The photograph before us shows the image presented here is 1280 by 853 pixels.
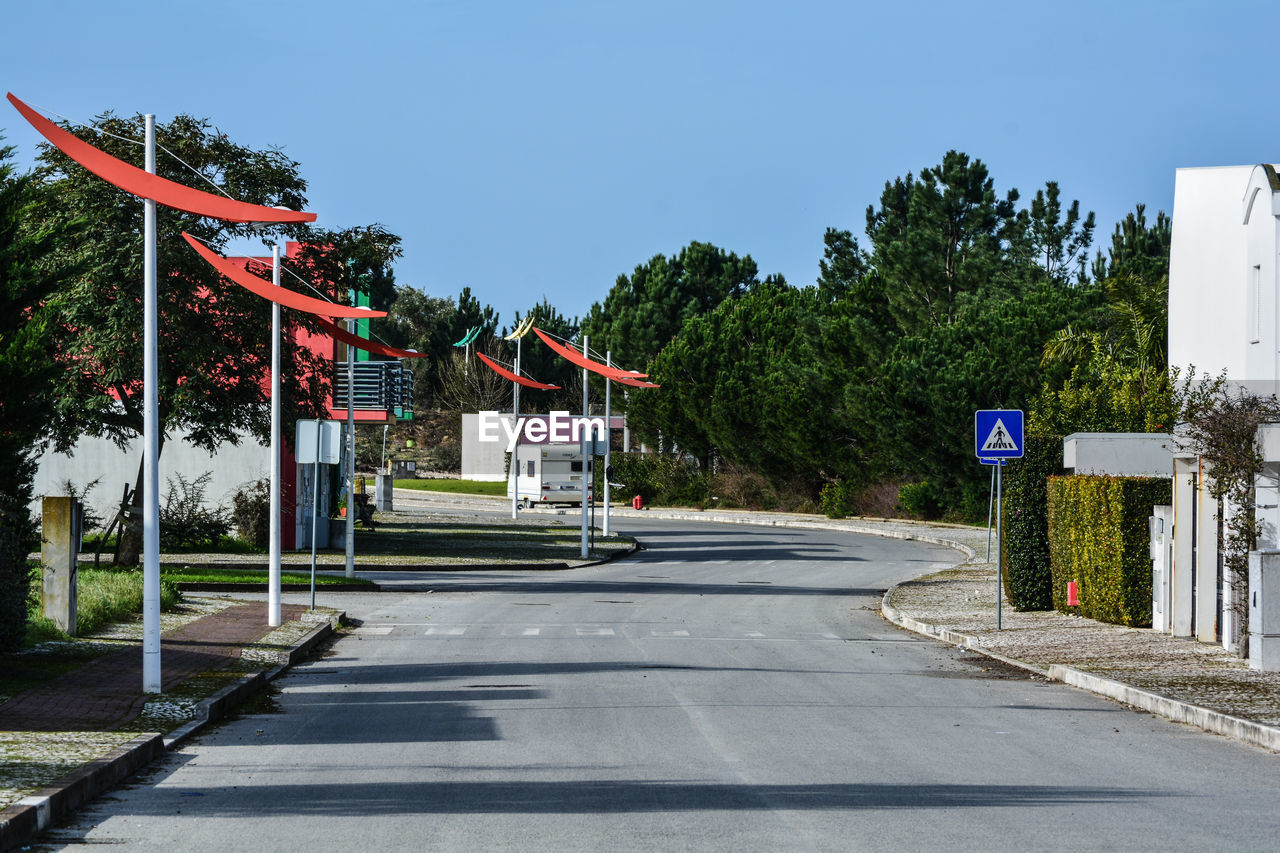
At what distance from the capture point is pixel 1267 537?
15117 millimetres

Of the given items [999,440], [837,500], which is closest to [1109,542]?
[999,440]

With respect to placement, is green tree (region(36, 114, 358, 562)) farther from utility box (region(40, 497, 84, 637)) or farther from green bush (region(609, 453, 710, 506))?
green bush (region(609, 453, 710, 506))

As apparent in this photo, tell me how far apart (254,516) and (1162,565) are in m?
23.9

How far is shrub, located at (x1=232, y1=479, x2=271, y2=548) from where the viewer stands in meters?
35.4

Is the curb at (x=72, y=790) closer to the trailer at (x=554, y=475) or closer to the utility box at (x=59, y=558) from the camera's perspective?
the utility box at (x=59, y=558)

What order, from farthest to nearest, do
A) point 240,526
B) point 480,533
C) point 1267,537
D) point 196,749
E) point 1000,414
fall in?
point 480,533, point 240,526, point 1000,414, point 1267,537, point 196,749

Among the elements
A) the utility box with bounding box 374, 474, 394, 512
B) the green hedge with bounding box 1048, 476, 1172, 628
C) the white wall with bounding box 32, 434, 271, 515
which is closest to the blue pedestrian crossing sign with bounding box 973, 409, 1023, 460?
the green hedge with bounding box 1048, 476, 1172, 628

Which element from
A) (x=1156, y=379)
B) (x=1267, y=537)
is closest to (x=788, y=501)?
(x=1156, y=379)

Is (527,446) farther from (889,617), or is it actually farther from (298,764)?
(298,764)

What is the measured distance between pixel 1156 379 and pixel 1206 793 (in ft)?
82.5

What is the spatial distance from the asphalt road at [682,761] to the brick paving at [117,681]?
936 millimetres

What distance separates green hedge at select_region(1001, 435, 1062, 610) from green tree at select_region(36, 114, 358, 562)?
1465 centimetres

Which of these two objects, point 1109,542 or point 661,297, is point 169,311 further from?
point 661,297

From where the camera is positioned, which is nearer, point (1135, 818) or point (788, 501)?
point (1135, 818)
